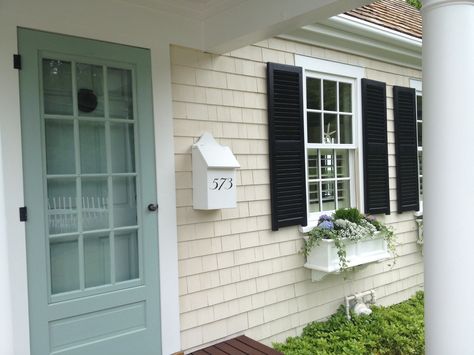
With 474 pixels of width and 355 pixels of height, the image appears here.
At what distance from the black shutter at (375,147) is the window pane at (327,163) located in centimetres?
39

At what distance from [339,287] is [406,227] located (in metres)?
1.34

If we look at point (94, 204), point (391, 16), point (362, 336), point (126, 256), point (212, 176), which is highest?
point (391, 16)

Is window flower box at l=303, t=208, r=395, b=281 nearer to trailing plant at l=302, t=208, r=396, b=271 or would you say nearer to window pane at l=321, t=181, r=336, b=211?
trailing plant at l=302, t=208, r=396, b=271

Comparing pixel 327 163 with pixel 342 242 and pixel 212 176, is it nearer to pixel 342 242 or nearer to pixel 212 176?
pixel 342 242

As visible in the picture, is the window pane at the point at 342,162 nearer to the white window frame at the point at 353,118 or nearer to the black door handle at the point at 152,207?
the white window frame at the point at 353,118

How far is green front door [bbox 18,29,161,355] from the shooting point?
253cm

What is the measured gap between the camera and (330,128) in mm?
4336

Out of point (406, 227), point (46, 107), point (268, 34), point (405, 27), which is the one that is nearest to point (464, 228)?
point (268, 34)

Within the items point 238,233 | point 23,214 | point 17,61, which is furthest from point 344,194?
point 17,61

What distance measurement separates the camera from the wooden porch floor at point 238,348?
10.4 feet

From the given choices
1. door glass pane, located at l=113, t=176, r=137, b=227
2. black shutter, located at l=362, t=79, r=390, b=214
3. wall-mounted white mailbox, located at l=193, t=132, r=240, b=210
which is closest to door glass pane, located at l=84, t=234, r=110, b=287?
door glass pane, located at l=113, t=176, r=137, b=227

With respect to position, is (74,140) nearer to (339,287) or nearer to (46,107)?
(46,107)

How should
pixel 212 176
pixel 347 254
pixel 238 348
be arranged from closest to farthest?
pixel 212 176
pixel 238 348
pixel 347 254

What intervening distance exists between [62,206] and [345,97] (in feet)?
9.94
